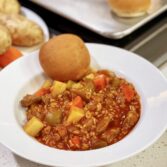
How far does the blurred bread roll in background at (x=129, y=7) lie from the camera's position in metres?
1.13

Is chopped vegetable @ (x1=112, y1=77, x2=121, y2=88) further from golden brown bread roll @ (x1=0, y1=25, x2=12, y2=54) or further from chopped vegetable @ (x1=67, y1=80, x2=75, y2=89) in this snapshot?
golden brown bread roll @ (x1=0, y1=25, x2=12, y2=54)

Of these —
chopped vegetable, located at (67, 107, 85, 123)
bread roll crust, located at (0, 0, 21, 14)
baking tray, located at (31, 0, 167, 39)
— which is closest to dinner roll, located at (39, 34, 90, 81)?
chopped vegetable, located at (67, 107, 85, 123)

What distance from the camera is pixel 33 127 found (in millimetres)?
804

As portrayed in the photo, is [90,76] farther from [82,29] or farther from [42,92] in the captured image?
[82,29]

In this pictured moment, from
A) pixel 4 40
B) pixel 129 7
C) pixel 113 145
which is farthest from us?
pixel 129 7

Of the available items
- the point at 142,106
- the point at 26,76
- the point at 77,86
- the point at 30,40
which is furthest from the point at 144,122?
the point at 30,40

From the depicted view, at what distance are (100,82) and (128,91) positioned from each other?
0.21ft

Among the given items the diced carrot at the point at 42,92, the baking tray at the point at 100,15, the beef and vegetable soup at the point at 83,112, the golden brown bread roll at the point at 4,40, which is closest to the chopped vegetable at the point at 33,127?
the beef and vegetable soup at the point at 83,112

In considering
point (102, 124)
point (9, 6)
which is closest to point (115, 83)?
point (102, 124)

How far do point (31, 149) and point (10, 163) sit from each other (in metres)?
0.11

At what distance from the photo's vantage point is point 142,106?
0.84 metres

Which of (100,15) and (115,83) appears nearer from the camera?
(115,83)

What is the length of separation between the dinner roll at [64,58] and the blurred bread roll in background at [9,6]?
1.09 ft

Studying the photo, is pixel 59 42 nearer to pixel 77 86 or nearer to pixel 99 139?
pixel 77 86
